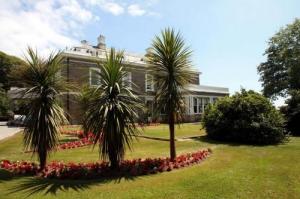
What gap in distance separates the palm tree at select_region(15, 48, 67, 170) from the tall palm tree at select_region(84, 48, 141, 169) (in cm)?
103

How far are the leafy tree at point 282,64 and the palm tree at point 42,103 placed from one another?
36057mm

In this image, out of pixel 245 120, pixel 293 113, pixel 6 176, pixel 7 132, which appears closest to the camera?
pixel 6 176

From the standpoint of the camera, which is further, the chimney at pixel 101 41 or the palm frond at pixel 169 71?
the chimney at pixel 101 41

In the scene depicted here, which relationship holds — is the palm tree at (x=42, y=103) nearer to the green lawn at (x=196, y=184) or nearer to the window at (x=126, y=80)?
the green lawn at (x=196, y=184)

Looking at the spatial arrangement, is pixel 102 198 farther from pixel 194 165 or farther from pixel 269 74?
pixel 269 74

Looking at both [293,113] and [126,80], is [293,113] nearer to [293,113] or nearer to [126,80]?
[293,113]

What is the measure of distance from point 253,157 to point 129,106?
5.25 meters

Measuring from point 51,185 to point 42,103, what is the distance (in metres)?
2.44

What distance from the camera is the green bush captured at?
49.9 feet

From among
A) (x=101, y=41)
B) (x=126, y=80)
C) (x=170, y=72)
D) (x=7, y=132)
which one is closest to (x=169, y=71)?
(x=170, y=72)

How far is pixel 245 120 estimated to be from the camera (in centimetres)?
1591

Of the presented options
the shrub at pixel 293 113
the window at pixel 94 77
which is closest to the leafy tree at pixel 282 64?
the shrub at pixel 293 113

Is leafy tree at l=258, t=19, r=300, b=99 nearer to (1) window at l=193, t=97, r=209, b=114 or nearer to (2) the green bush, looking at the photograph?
(1) window at l=193, t=97, r=209, b=114

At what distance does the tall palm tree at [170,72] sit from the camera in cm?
986
